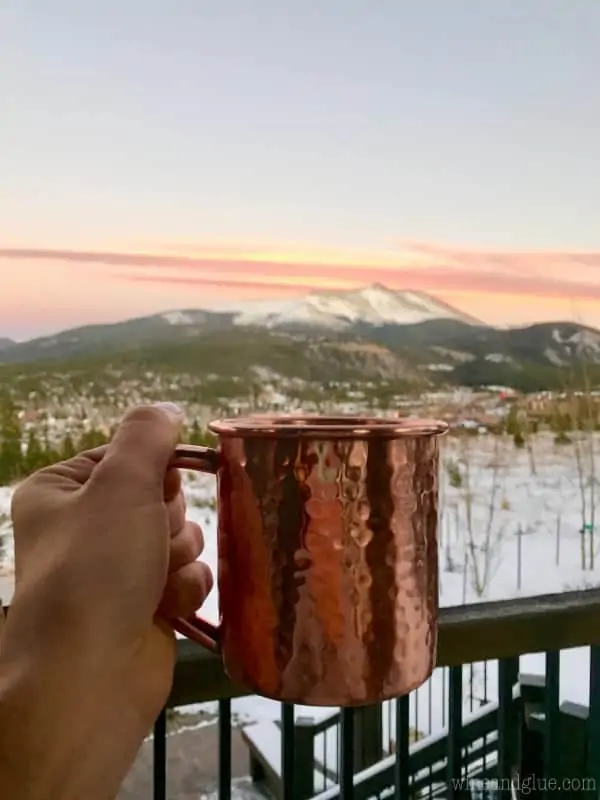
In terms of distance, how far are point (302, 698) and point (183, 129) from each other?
974 millimetres

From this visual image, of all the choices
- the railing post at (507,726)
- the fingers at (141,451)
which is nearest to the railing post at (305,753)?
the railing post at (507,726)

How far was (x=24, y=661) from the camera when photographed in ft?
1.36

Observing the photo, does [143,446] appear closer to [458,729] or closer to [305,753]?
[458,729]

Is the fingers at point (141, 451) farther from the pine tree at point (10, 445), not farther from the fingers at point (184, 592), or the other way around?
the pine tree at point (10, 445)

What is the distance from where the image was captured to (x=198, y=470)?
1.57ft

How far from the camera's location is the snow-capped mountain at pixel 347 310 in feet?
4.01

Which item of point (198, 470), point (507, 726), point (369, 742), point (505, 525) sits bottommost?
point (369, 742)

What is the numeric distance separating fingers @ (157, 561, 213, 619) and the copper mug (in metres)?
0.05

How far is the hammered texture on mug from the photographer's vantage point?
0.43m

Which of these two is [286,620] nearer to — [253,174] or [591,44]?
[253,174]

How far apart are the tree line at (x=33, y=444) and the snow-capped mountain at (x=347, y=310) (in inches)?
12.0

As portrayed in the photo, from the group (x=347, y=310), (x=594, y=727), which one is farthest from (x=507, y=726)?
(x=347, y=310)

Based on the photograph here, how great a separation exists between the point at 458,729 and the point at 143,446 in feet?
1.80

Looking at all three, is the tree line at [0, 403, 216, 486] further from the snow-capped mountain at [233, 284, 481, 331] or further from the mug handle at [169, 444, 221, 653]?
the mug handle at [169, 444, 221, 653]
